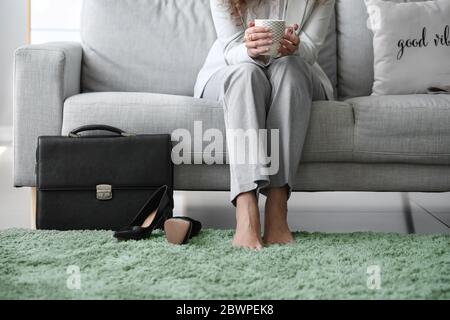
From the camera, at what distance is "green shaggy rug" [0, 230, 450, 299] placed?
57.2 inches

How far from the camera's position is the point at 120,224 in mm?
2084

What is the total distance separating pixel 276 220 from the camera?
192 cm

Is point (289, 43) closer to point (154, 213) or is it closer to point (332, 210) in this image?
point (154, 213)

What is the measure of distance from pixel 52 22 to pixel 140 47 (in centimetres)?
126

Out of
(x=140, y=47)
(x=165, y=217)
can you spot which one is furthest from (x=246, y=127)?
(x=140, y=47)

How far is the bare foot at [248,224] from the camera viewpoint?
1848 mm

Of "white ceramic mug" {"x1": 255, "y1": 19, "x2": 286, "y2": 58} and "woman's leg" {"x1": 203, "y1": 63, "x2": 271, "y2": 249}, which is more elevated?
"white ceramic mug" {"x1": 255, "y1": 19, "x2": 286, "y2": 58}

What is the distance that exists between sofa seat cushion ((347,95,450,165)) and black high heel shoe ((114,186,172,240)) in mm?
628

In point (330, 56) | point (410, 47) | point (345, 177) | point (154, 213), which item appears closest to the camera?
point (154, 213)

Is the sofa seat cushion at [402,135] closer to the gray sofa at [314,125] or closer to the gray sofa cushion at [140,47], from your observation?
the gray sofa at [314,125]

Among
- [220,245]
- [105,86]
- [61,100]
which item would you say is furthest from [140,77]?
[220,245]

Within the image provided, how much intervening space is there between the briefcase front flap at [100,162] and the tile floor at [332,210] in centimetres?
30

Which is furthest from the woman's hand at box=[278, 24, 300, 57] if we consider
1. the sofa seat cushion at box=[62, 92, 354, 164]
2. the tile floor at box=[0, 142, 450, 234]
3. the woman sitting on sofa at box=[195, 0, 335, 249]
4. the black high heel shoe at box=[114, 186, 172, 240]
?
the tile floor at box=[0, 142, 450, 234]

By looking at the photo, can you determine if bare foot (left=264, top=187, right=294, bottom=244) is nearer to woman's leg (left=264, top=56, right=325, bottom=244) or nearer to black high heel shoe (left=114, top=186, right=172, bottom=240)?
woman's leg (left=264, top=56, right=325, bottom=244)
